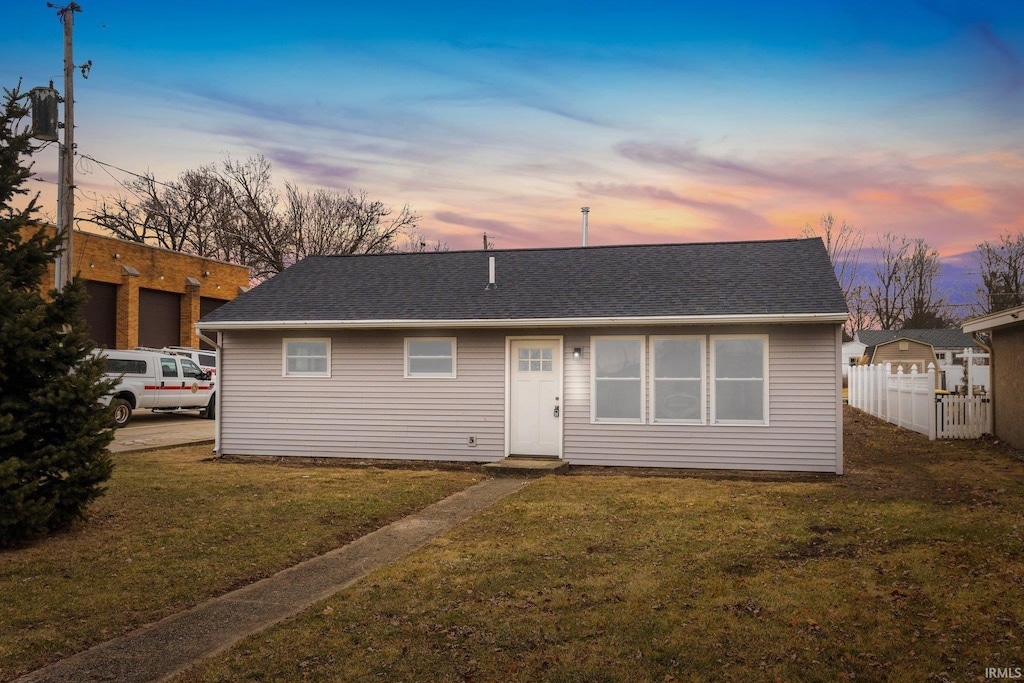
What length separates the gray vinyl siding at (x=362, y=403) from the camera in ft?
49.1

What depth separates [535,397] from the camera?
584 inches

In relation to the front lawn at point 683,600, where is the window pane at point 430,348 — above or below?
above

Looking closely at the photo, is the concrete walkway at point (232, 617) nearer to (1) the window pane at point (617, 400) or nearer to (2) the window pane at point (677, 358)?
(1) the window pane at point (617, 400)

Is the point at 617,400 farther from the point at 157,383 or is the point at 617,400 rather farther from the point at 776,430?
the point at 157,383

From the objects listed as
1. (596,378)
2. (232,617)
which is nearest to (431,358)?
(596,378)

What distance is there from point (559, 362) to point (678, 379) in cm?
219

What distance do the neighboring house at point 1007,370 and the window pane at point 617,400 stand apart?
7.89 meters

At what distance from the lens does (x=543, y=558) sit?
7.76 meters

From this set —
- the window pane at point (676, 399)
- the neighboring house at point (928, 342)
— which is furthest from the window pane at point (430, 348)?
the neighboring house at point (928, 342)

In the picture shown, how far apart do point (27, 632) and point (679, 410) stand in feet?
34.8

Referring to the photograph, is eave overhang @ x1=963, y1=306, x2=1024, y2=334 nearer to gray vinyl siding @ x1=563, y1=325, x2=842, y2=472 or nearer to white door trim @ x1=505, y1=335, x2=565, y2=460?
gray vinyl siding @ x1=563, y1=325, x2=842, y2=472

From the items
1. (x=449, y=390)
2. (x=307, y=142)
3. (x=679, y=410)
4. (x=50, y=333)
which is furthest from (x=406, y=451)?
(x=307, y=142)

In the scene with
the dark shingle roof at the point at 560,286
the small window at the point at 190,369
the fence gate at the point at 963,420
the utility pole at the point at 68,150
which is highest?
the utility pole at the point at 68,150

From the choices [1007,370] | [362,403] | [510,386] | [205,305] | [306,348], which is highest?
[205,305]
